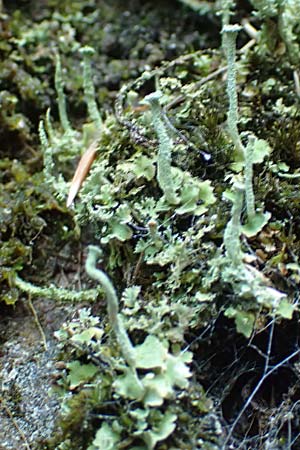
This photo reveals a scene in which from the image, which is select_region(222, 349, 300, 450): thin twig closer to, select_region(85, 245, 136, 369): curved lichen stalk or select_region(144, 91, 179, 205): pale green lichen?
select_region(85, 245, 136, 369): curved lichen stalk

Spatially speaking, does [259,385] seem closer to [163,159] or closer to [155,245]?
[155,245]

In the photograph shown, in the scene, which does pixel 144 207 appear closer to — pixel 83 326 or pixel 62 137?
pixel 83 326

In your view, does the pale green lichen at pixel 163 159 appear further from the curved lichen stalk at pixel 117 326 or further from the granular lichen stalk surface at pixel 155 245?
the curved lichen stalk at pixel 117 326

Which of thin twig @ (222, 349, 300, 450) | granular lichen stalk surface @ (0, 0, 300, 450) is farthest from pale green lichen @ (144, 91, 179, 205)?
thin twig @ (222, 349, 300, 450)

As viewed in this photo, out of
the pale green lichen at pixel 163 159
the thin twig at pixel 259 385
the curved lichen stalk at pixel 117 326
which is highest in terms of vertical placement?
the pale green lichen at pixel 163 159

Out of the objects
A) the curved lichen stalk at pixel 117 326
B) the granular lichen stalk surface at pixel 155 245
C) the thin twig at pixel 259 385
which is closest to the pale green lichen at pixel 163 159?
the granular lichen stalk surface at pixel 155 245

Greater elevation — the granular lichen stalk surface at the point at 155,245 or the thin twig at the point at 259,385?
the granular lichen stalk surface at the point at 155,245

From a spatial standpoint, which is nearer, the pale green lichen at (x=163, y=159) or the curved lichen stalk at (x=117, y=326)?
the curved lichen stalk at (x=117, y=326)

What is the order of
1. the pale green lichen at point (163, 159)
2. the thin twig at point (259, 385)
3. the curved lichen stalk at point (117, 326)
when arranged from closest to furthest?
the curved lichen stalk at point (117, 326), the thin twig at point (259, 385), the pale green lichen at point (163, 159)

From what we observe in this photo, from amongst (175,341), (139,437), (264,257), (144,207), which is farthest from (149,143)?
(139,437)
